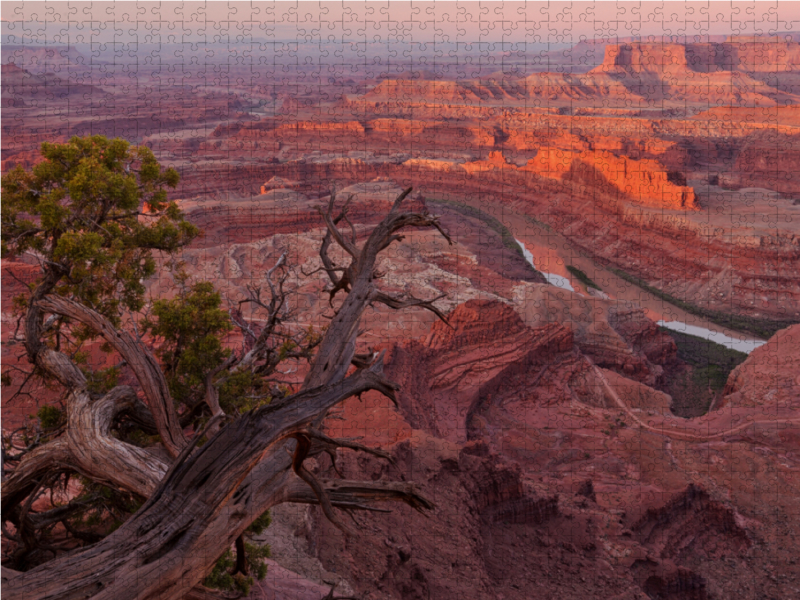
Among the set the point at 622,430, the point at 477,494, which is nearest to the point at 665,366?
the point at 622,430

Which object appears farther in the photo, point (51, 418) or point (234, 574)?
point (51, 418)

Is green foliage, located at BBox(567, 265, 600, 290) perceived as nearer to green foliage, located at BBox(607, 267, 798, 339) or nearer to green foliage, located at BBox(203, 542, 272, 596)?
green foliage, located at BBox(607, 267, 798, 339)

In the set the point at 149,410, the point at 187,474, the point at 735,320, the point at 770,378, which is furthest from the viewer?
the point at 735,320

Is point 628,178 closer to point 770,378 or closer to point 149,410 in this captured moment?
point 770,378

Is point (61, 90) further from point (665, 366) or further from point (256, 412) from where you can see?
point (256, 412)

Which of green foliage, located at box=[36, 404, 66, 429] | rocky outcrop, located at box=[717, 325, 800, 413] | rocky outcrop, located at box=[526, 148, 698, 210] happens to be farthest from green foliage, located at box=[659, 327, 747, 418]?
green foliage, located at box=[36, 404, 66, 429]

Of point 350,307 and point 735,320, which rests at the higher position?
point 350,307

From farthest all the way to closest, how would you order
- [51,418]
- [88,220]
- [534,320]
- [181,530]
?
1. [534,320]
2. [88,220]
3. [51,418]
4. [181,530]

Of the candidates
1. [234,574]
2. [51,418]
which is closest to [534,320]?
[51,418]
